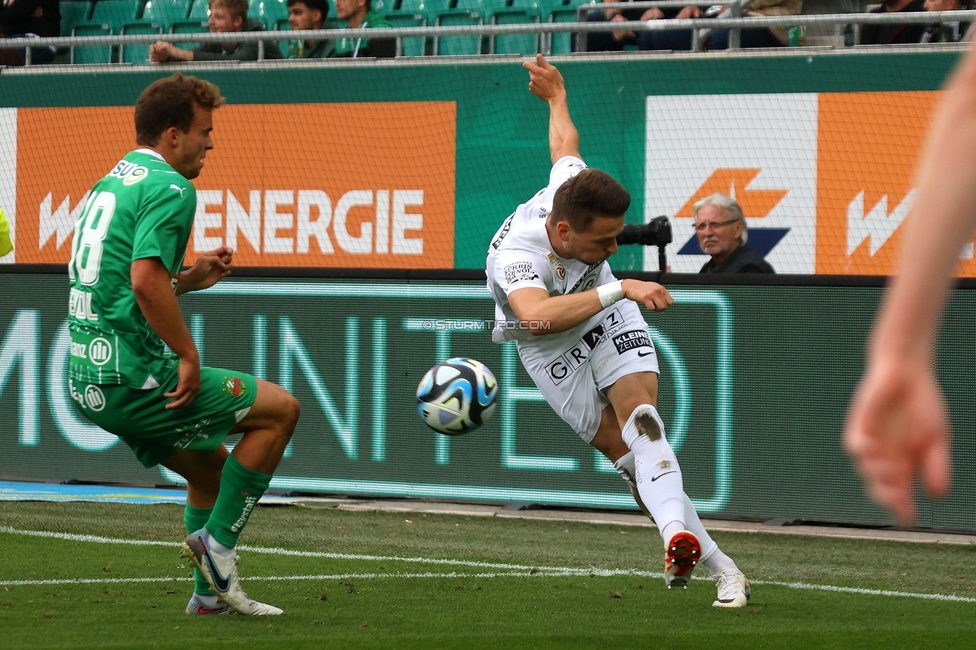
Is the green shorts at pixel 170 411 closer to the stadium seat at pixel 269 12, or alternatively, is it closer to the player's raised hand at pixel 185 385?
the player's raised hand at pixel 185 385

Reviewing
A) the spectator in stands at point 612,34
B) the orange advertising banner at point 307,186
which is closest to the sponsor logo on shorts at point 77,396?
the orange advertising banner at point 307,186

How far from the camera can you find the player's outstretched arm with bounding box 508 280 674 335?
5.06 meters

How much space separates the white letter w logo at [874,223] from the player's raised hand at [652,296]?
5.10 metres

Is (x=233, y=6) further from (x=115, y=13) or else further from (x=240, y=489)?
(x=240, y=489)

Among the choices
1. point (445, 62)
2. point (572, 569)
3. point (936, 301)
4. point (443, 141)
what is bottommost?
point (572, 569)

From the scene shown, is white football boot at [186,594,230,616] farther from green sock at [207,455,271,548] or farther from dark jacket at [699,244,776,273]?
dark jacket at [699,244,776,273]

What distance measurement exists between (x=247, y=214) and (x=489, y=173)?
2233 millimetres

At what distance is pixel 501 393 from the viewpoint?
869 centimetres

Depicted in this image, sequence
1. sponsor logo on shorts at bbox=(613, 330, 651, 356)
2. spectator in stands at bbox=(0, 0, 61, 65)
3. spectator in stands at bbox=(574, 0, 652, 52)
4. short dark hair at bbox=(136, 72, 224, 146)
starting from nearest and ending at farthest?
1. short dark hair at bbox=(136, 72, 224, 146)
2. sponsor logo on shorts at bbox=(613, 330, 651, 356)
3. spectator in stands at bbox=(574, 0, 652, 52)
4. spectator in stands at bbox=(0, 0, 61, 65)

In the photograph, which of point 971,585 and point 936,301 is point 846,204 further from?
point 936,301

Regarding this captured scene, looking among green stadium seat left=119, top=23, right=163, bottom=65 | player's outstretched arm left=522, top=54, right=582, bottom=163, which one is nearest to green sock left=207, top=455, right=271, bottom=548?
player's outstretched arm left=522, top=54, right=582, bottom=163

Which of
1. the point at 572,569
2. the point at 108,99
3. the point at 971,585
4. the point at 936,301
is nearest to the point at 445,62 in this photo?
the point at 108,99

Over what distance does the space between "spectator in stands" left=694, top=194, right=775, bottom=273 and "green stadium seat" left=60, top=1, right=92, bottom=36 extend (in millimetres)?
8500

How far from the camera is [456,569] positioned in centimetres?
646
